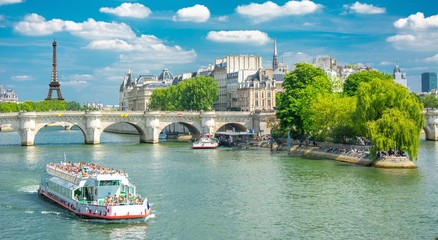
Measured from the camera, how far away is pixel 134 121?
292 ft

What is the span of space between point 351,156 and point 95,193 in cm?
2792

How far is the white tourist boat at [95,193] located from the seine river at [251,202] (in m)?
0.55

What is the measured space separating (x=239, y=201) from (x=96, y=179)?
325 inches

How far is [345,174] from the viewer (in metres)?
49.2

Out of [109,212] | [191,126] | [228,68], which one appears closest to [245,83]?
[228,68]

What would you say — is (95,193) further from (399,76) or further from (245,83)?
(399,76)

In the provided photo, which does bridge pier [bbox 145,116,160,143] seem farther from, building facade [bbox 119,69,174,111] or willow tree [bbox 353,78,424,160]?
building facade [bbox 119,69,174,111]

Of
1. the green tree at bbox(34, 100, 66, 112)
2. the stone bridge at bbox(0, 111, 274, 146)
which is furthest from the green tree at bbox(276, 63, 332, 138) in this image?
the green tree at bbox(34, 100, 66, 112)

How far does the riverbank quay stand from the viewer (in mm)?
51719

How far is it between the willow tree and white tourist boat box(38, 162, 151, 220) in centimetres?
2282

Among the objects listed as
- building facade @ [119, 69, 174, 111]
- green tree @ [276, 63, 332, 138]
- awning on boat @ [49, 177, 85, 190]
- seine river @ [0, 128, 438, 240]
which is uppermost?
building facade @ [119, 69, 174, 111]

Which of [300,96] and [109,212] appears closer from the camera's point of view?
[109,212]

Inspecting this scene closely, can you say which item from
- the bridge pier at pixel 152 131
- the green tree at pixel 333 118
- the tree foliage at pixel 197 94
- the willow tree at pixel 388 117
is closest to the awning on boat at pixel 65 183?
the willow tree at pixel 388 117

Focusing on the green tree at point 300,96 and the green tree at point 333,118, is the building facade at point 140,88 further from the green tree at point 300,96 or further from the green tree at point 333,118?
the green tree at point 333,118
